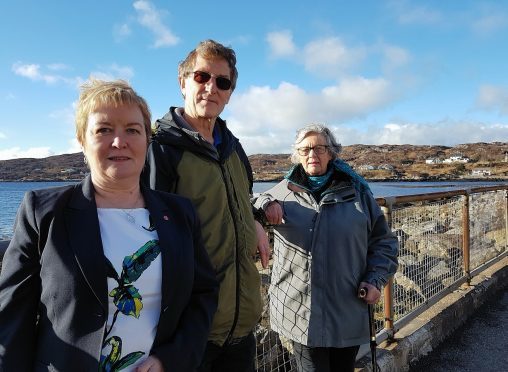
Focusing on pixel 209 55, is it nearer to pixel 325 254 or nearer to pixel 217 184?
pixel 217 184

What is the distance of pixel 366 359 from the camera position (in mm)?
3395

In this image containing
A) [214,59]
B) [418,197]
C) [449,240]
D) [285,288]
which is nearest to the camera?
[214,59]

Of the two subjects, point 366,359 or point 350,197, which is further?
point 366,359

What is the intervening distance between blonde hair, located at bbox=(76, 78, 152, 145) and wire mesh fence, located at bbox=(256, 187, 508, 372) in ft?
7.61

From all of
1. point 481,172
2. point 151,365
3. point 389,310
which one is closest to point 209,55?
point 151,365

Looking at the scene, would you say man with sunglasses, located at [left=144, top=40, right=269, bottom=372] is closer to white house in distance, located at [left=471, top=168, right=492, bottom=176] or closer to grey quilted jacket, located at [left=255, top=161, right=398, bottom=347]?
grey quilted jacket, located at [left=255, top=161, right=398, bottom=347]

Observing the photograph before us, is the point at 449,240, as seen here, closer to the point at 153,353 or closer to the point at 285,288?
the point at 285,288

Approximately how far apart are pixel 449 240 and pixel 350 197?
10.9 feet

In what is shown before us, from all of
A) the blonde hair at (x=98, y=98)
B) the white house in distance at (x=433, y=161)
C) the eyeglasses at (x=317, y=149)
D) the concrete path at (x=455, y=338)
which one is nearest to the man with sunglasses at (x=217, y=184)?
the blonde hair at (x=98, y=98)

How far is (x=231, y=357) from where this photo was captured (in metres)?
2.09

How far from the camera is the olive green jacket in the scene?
1916 mm

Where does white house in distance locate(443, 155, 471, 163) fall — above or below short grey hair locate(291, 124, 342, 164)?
below

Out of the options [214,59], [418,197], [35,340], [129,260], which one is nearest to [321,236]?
[214,59]

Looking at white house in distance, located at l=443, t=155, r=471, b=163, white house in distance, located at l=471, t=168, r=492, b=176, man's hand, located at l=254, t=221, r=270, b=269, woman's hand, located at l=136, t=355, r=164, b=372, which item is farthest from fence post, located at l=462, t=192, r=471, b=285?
white house in distance, located at l=443, t=155, r=471, b=163
